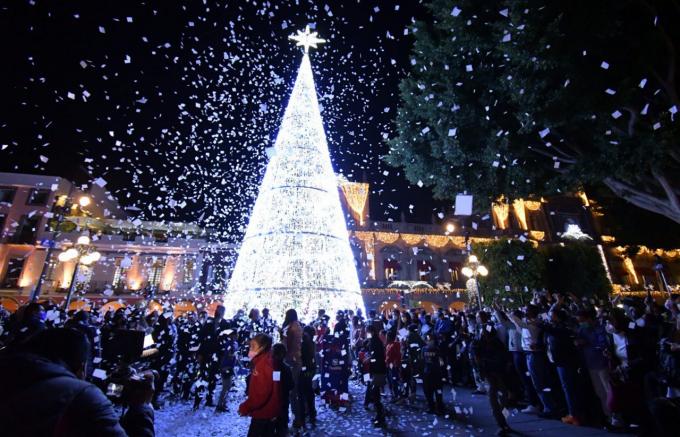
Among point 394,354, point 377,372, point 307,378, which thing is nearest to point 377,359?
point 377,372

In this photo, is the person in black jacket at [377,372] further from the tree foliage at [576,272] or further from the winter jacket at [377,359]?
the tree foliage at [576,272]

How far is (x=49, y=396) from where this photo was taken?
1.45m

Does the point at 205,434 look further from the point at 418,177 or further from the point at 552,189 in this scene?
the point at 552,189

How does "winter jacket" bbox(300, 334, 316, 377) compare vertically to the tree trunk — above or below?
below

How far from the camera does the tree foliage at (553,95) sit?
7859 mm

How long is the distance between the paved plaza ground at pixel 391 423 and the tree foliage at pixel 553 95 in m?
6.58

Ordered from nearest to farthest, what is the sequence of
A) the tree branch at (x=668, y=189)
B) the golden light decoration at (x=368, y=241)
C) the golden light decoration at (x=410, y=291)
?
the tree branch at (x=668, y=189) < the golden light decoration at (x=410, y=291) < the golden light decoration at (x=368, y=241)

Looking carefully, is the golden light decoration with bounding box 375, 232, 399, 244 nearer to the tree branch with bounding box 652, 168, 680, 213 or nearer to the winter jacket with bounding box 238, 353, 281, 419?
the tree branch with bounding box 652, 168, 680, 213

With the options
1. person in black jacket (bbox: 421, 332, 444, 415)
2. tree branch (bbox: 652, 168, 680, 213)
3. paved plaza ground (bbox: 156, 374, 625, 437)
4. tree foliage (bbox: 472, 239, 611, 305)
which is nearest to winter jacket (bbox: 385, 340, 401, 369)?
paved plaza ground (bbox: 156, 374, 625, 437)

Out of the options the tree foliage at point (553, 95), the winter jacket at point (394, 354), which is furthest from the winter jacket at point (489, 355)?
the tree foliage at point (553, 95)

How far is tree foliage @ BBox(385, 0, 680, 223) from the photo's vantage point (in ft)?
25.8

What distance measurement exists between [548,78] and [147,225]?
34591mm

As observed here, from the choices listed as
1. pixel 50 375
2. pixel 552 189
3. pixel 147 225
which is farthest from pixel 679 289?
pixel 147 225

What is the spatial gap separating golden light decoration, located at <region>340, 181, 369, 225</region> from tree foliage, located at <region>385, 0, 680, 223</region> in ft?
66.7
